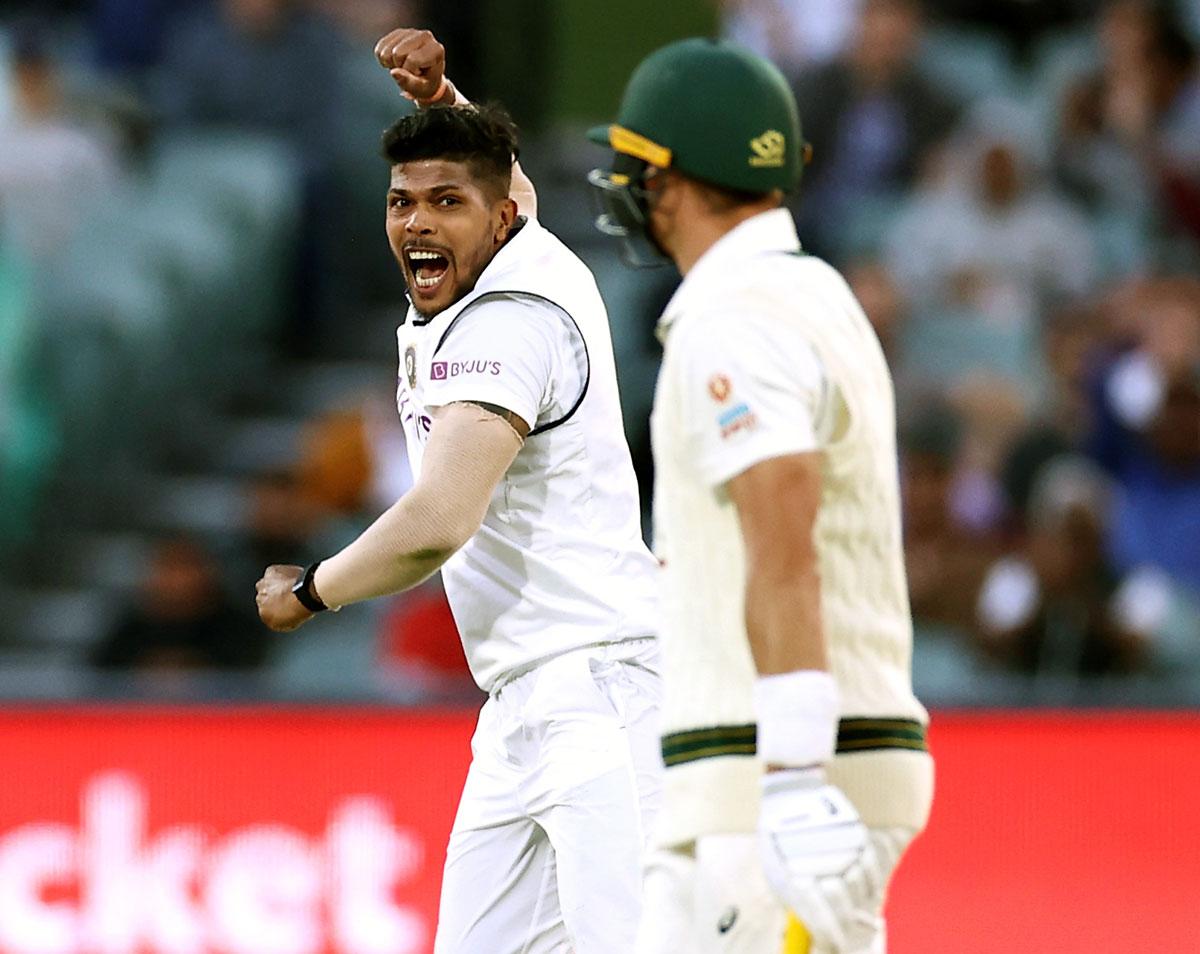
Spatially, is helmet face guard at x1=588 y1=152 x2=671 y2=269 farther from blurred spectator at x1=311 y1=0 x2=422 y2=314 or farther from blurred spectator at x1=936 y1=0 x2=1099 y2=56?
blurred spectator at x1=936 y1=0 x2=1099 y2=56

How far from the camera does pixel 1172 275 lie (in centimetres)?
980

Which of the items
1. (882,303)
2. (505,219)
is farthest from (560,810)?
(882,303)

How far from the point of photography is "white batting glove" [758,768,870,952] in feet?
10.9

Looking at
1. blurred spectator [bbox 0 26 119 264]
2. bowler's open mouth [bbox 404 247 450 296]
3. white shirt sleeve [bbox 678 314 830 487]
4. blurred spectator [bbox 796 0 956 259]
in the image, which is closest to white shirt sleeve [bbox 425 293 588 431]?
bowler's open mouth [bbox 404 247 450 296]

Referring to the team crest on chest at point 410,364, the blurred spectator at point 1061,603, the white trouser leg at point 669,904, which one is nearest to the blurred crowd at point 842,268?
the blurred spectator at point 1061,603

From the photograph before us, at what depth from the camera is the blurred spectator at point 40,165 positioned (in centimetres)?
1030

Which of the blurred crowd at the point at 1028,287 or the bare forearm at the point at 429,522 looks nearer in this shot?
the bare forearm at the point at 429,522

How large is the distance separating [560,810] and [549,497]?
0.60 m

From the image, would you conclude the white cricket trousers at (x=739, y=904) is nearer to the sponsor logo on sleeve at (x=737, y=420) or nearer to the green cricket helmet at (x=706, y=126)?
the sponsor logo on sleeve at (x=737, y=420)

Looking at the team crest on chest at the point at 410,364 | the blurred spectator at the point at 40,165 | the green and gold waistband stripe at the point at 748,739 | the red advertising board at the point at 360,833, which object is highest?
the blurred spectator at the point at 40,165

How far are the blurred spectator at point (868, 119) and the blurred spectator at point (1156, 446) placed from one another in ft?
5.44

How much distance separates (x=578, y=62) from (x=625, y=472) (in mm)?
8758

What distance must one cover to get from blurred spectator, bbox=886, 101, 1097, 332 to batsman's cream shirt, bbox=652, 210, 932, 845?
248 inches

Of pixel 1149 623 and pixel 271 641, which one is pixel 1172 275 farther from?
pixel 271 641
